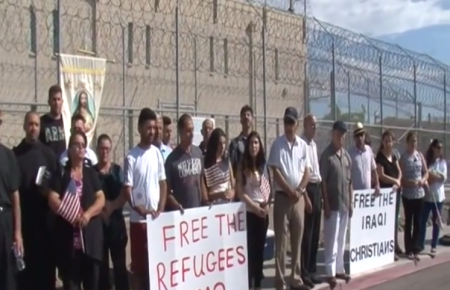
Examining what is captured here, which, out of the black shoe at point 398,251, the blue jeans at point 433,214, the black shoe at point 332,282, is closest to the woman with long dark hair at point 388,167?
the black shoe at point 398,251

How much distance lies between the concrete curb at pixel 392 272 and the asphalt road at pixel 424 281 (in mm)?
117

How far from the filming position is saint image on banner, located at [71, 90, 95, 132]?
31.8 ft

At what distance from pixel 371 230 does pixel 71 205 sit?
18.8ft

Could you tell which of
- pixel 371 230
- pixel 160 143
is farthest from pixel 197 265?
pixel 371 230

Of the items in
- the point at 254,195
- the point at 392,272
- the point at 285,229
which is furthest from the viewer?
the point at 392,272

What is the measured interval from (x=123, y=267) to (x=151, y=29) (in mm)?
5195

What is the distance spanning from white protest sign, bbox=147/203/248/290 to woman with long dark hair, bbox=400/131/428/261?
465 centimetres

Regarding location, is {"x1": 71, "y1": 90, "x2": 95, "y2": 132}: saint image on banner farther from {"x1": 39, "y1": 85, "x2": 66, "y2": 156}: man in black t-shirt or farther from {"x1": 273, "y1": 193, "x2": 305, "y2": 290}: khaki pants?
{"x1": 273, "y1": 193, "x2": 305, "y2": 290}: khaki pants

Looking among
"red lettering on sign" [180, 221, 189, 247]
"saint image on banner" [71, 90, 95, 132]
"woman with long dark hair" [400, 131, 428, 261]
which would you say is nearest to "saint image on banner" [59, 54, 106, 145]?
"saint image on banner" [71, 90, 95, 132]

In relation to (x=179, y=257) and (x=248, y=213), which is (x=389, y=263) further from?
(x=179, y=257)

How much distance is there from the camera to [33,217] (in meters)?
8.44

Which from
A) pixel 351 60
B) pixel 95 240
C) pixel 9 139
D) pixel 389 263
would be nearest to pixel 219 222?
pixel 95 240

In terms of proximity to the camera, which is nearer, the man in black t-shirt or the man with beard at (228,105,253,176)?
the man in black t-shirt

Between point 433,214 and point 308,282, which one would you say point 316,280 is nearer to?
point 308,282
